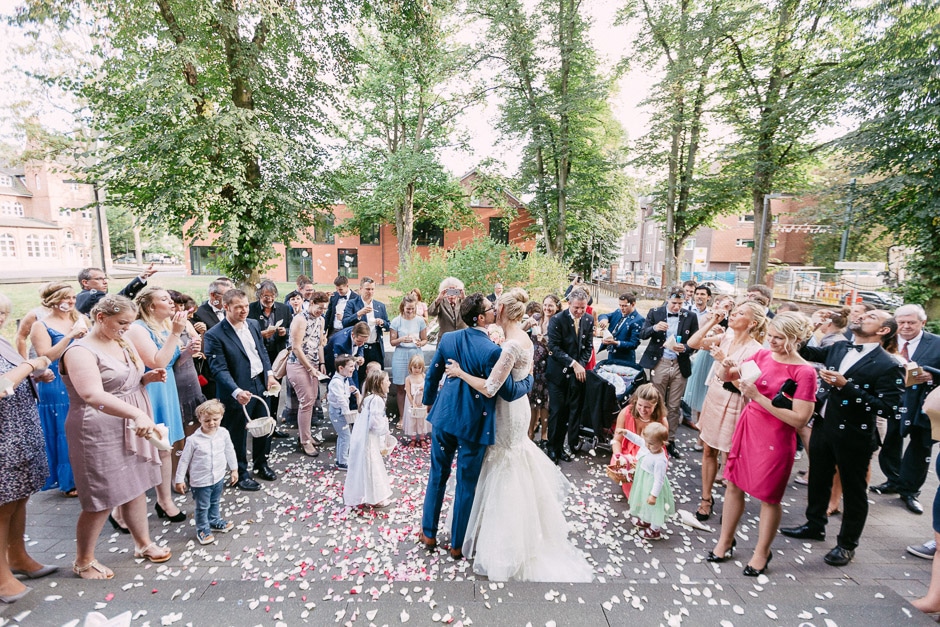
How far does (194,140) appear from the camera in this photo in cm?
918

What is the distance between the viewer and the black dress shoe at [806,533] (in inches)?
151

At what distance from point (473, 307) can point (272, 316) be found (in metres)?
4.22

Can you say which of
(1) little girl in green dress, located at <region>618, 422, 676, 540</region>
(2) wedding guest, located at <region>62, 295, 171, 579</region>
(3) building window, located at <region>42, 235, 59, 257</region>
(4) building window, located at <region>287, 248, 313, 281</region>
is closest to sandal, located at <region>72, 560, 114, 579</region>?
(2) wedding guest, located at <region>62, 295, 171, 579</region>

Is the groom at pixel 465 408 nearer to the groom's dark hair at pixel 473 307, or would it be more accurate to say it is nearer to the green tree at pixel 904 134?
the groom's dark hair at pixel 473 307

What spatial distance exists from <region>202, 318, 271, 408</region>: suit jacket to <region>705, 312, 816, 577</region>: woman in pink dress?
4441 millimetres

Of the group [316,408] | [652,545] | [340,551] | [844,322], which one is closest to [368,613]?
[340,551]

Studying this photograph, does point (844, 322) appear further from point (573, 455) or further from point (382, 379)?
point (382, 379)

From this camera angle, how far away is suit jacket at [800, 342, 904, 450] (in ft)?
10.5

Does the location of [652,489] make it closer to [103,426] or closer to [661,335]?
[661,335]

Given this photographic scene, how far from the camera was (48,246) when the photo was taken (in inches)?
1816

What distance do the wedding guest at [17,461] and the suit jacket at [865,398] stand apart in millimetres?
5846

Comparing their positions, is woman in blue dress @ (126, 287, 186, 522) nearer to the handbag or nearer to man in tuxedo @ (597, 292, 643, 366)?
the handbag

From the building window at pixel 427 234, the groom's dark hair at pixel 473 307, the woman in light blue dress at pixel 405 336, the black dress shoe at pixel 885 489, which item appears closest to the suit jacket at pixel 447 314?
the woman in light blue dress at pixel 405 336

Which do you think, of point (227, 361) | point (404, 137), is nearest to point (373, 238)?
point (404, 137)
